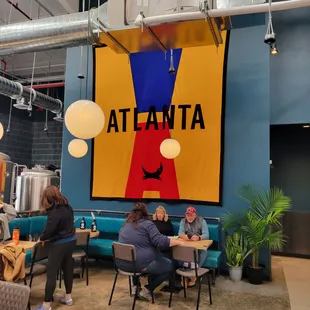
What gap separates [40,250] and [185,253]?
1619 mm

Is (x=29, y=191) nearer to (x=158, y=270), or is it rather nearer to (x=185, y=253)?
(x=158, y=270)

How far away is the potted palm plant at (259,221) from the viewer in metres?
4.61

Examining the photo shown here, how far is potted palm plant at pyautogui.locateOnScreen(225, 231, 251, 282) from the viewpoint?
479 cm

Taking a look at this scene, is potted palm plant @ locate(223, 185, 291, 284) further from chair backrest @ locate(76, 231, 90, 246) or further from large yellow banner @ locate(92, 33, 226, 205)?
chair backrest @ locate(76, 231, 90, 246)

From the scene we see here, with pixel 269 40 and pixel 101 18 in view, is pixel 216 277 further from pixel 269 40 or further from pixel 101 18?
pixel 101 18

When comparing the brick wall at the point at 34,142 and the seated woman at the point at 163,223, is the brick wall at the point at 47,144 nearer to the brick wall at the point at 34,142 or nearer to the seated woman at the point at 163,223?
the brick wall at the point at 34,142

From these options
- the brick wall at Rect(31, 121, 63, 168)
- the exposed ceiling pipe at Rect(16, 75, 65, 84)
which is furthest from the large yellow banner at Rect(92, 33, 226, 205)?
the brick wall at Rect(31, 121, 63, 168)

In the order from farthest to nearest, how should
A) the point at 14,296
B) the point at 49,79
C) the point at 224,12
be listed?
1. the point at 49,79
2. the point at 224,12
3. the point at 14,296

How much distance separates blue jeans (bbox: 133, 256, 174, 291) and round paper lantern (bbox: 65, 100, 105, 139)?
170 centimetres

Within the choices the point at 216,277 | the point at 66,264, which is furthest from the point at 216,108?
the point at 66,264

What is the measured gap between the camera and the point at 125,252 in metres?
3.55

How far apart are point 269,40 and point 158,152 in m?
3.02

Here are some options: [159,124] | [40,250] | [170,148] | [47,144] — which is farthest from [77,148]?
[47,144]

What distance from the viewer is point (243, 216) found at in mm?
4969
